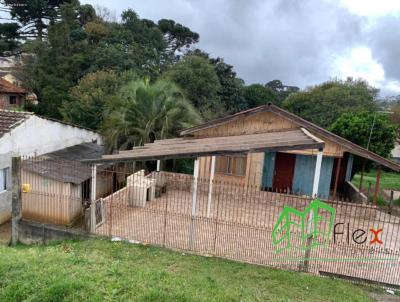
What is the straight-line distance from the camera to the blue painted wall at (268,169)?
48.6ft

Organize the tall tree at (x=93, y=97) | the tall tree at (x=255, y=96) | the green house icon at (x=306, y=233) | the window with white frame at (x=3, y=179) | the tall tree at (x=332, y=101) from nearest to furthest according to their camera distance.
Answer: the green house icon at (x=306, y=233) < the window with white frame at (x=3, y=179) < the tall tree at (x=93, y=97) < the tall tree at (x=332, y=101) < the tall tree at (x=255, y=96)

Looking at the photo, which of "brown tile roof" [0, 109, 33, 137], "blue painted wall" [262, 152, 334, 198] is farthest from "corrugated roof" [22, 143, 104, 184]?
"blue painted wall" [262, 152, 334, 198]

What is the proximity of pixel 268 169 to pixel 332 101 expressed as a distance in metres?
20.8

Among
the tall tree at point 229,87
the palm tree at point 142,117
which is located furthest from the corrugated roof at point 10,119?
the tall tree at point 229,87

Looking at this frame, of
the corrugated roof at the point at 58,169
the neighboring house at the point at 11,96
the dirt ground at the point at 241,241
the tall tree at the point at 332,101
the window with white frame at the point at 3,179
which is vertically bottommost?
the dirt ground at the point at 241,241

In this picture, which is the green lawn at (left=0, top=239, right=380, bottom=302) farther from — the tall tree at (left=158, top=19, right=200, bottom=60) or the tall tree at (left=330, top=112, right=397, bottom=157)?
the tall tree at (left=158, top=19, right=200, bottom=60)

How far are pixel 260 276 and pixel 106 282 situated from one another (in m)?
3.56

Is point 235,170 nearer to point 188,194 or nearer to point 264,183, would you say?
point 264,183

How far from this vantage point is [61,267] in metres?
5.48

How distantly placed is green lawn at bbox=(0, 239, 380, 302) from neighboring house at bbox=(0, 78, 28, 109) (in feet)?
71.4

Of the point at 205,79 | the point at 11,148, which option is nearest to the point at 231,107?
the point at 205,79

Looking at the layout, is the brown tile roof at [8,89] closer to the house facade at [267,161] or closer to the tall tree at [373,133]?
the house facade at [267,161]

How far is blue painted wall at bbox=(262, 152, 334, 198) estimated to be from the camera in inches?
551

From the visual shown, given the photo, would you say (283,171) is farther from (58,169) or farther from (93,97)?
(93,97)
